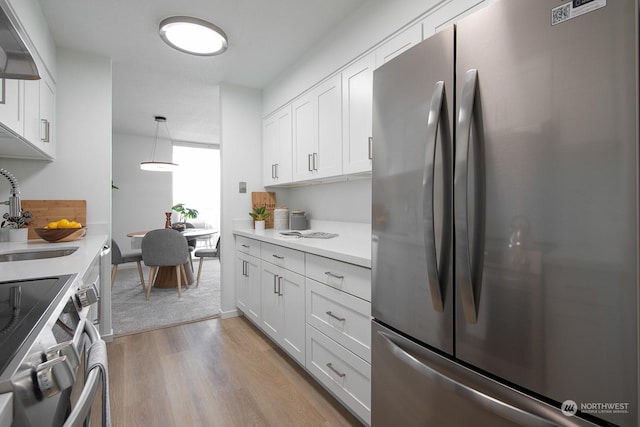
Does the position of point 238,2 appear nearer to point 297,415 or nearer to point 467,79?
point 467,79

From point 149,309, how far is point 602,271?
12.5 ft

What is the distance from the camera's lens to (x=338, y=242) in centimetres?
203

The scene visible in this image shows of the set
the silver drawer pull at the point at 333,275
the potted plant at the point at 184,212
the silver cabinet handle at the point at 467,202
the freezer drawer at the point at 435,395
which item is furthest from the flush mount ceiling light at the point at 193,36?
the potted plant at the point at 184,212

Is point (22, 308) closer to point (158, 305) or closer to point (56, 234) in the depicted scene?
point (56, 234)

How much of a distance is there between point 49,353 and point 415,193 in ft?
3.18

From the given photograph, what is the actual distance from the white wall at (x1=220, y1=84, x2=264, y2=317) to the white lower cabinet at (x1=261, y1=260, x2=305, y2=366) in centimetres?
82

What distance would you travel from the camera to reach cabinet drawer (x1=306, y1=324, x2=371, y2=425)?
1.46m

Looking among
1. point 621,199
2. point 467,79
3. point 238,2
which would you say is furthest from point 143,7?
point 621,199

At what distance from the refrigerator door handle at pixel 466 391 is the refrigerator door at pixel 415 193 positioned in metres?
0.07

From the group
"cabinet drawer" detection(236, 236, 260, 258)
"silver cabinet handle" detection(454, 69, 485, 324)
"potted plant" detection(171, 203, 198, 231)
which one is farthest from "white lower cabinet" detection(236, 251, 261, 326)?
"potted plant" detection(171, 203, 198, 231)

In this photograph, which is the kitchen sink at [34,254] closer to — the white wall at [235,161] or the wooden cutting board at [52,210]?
the wooden cutting board at [52,210]

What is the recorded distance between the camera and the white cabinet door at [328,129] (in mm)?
2279

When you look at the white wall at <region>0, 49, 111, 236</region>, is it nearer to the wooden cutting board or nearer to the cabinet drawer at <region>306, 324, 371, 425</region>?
the wooden cutting board

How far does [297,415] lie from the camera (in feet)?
5.51
